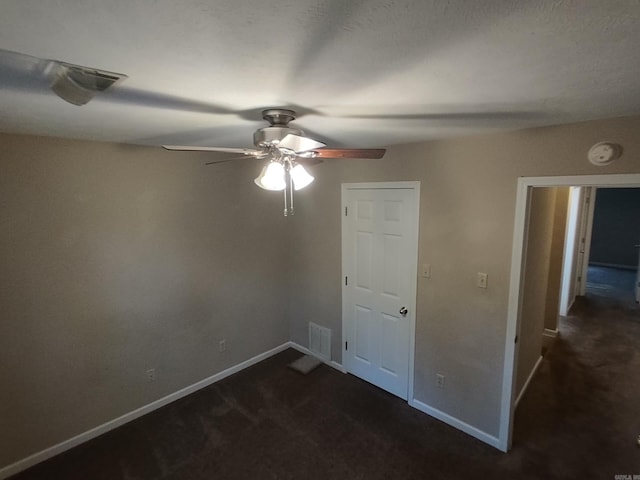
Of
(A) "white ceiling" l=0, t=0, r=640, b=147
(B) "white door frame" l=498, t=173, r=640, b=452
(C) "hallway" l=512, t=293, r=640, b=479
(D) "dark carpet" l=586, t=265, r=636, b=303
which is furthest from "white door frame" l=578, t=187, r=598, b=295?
(A) "white ceiling" l=0, t=0, r=640, b=147

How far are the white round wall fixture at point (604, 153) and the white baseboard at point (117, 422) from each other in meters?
3.51

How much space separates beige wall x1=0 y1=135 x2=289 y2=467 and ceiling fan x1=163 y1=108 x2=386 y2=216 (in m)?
1.29

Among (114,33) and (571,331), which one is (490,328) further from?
(571,331)

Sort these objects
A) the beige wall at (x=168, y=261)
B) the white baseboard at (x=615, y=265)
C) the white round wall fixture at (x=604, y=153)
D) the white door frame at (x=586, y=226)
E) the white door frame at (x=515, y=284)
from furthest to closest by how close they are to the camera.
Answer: the white baseboard at (x=615, y=265)
the white door frame at (x=586, y=226)
the beige wall at (x=168, y=261)
the white door frame at (x=515, y=284)
the white round wall fixture at (x=604, y=153)

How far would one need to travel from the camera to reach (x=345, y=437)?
8.47ft

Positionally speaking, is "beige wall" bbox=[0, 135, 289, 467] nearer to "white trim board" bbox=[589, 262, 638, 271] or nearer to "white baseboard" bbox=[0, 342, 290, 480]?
"white baseboard" bbox=[0, 342, 290, 480]

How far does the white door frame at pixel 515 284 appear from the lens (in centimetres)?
197

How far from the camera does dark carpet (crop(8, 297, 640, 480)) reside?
228cm

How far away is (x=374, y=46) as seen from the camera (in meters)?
0.90

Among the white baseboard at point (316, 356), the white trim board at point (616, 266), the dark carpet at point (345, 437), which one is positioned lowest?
the dark carpet at point (345, 437)

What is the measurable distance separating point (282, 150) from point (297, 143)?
178 millimetres

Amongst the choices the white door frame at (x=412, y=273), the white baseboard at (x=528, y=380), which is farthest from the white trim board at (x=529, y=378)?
the white door frame at (x=412, y=273)

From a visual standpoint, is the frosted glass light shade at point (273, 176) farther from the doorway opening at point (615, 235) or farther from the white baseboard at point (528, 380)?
the doorway opening at point (615, 235)

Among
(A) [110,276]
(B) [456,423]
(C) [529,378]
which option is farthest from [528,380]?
(A) [110,276]
